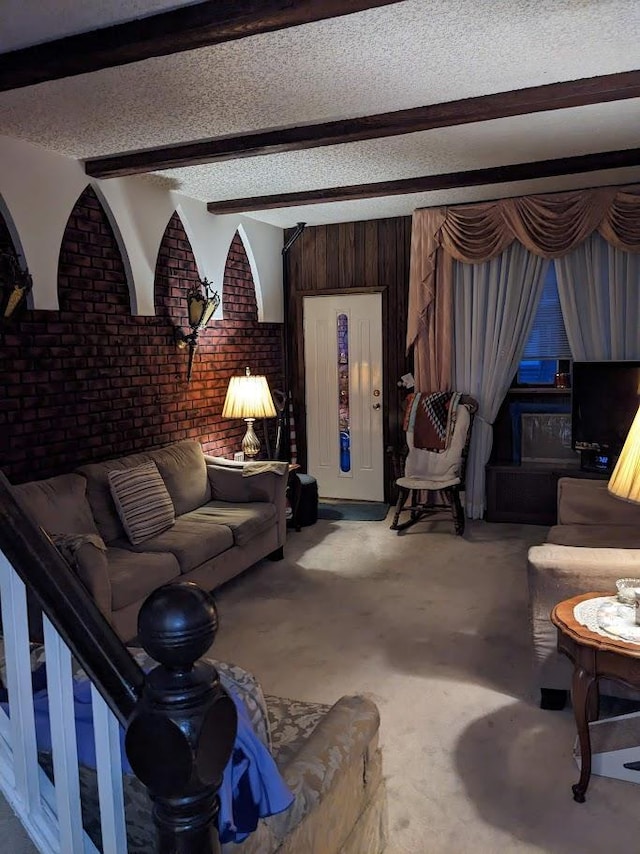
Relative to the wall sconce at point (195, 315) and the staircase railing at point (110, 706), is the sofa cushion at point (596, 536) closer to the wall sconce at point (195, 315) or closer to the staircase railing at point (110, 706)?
the wall sconce at point (195, 315)

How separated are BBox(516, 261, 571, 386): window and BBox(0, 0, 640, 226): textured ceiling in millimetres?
1533

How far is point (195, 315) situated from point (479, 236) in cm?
236

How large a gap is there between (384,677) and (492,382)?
326cm

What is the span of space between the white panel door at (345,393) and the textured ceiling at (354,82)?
207 cm

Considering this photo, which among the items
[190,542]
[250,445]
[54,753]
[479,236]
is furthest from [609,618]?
[479,236]

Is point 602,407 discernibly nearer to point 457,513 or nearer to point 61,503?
point 457,513

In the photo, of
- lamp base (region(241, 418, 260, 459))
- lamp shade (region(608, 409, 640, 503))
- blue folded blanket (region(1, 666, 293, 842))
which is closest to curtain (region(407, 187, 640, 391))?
lamp base (region(241, 418, 260, 459))

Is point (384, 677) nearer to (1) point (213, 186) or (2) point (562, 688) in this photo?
(2) point (562, 688)

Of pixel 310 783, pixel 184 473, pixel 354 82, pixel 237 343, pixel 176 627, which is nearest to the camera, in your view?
pixel 176 627

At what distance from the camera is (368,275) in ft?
21.3

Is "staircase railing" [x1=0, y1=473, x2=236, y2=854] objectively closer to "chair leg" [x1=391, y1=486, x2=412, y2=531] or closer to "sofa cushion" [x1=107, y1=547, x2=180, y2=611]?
"sofa cushion" [x1=107, y1=547, x2=180, y2=611]

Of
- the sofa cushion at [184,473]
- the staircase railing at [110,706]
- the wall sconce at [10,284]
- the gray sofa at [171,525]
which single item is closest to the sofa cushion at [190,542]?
the gray sofa at [171,525]

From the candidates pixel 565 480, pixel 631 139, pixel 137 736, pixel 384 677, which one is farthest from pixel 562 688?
pixel 631 139

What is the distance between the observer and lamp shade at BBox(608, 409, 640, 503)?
2.21 m
